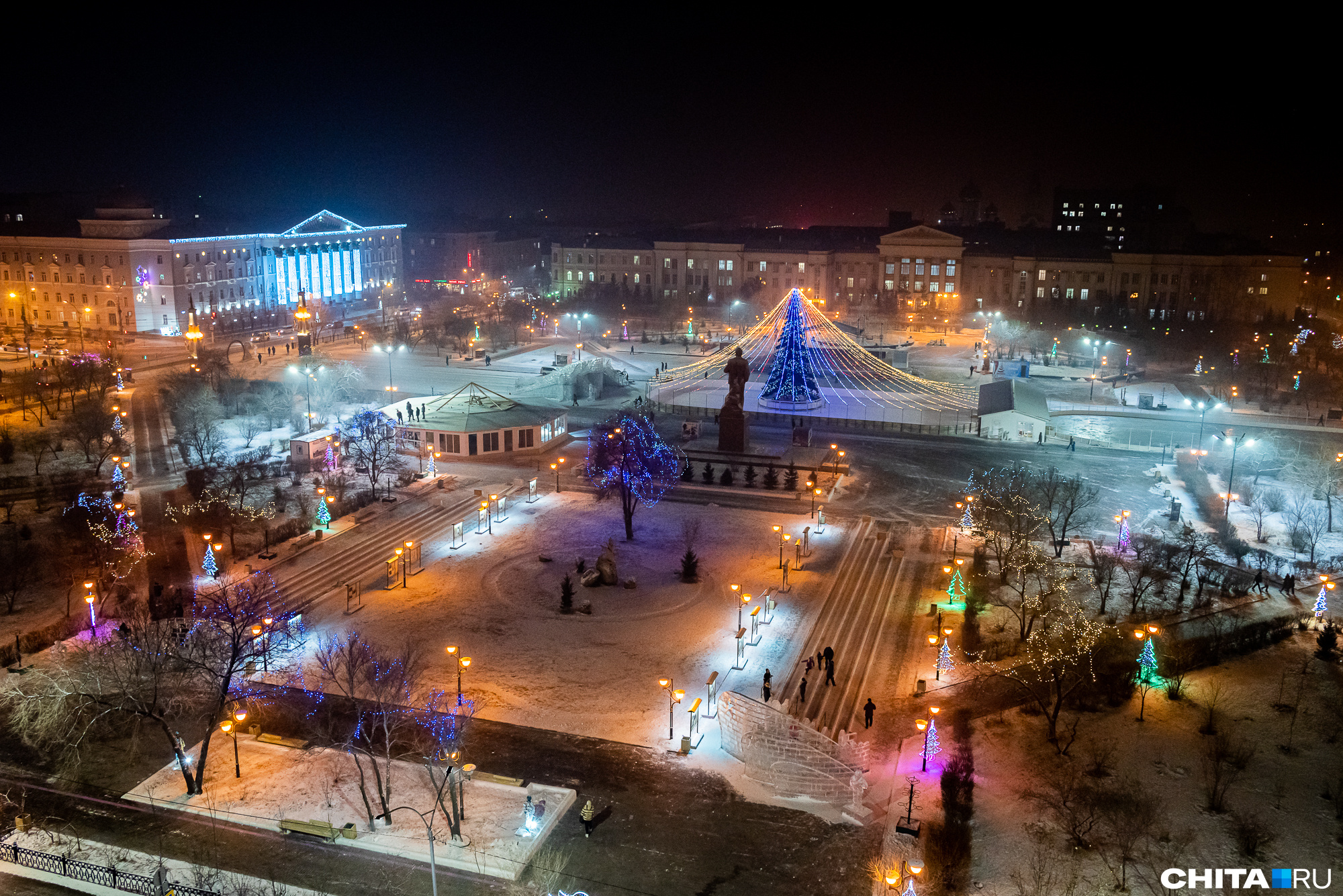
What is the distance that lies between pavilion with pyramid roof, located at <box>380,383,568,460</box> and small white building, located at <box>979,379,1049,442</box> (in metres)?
18.7

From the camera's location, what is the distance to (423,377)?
58.2m

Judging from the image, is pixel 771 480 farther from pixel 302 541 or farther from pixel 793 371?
pixel 302 541

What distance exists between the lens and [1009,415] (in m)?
46.2

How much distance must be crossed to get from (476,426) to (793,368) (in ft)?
57.9

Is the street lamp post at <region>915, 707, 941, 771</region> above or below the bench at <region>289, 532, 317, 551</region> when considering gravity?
below

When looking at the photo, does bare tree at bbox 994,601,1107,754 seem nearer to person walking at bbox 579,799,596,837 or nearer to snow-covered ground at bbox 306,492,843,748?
snow-covered ground at bbox 306,492,843,748

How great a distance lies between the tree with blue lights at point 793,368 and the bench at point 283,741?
35.5 metres

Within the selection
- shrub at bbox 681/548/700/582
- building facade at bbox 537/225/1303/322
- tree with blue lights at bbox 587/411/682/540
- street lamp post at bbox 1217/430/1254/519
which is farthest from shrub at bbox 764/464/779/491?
building facade at bbox 537/225/1303/322

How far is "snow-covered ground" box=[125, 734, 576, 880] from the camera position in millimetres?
16719

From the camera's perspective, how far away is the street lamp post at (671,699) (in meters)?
20.4

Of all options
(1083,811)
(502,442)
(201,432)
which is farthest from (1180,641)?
(201,432)

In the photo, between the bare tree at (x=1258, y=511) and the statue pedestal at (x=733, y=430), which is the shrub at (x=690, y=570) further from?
the bare tree at (x=1258, y=511)

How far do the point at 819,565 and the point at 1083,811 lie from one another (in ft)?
42.6

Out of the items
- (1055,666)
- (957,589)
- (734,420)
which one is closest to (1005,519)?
(957,589)
